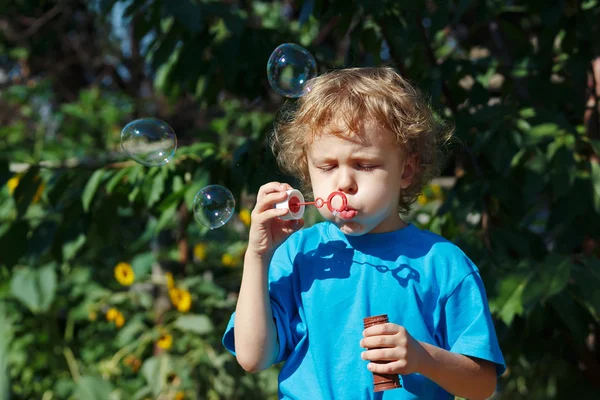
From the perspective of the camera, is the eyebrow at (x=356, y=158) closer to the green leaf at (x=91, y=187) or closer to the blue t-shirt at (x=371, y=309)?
the blue t-shirt at (x=371, y=309)

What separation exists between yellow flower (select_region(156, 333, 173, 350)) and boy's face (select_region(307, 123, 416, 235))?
224 cm

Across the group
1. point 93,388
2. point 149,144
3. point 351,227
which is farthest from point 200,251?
point 351,227

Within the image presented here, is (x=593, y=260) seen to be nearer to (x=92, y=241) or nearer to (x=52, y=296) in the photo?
(x=92, y=241)

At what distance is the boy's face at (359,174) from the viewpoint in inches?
50.4

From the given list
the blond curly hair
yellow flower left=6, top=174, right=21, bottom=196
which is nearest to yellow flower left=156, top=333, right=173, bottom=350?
yellow flower left=6, top=174, right=21, bottom=196

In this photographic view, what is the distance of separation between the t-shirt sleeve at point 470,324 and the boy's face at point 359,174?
0.18 metres

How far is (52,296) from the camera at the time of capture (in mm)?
3420

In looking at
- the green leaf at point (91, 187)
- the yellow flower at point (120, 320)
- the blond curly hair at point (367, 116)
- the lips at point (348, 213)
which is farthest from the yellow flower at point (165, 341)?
the lips at point (348, 213)

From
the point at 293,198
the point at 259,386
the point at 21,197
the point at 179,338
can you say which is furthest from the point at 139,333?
the point at 293,198

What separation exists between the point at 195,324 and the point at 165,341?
6.2 inches

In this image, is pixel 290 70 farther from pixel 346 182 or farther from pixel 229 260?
pixel 229 260

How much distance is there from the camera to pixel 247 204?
3605 mm

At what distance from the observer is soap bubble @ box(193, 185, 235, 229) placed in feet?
5.53

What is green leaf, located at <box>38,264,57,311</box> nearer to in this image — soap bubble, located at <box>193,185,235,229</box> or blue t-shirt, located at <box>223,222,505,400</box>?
soap bubble, located at <box>193,185,235,229</box>
